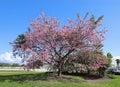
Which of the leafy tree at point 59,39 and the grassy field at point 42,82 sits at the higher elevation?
the leafy tree at point 59,39

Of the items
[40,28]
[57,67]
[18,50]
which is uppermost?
[40,28]

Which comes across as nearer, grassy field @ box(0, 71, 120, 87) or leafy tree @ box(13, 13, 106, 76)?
grassy field @ box(0, 71, 120, 87)

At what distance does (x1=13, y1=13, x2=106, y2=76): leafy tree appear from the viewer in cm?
2045

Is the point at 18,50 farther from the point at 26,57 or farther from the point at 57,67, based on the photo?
the point at 57,67

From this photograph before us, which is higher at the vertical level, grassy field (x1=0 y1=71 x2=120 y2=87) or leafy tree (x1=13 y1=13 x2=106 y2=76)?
leafy tree (x1=13 y1=13 x2=106 y2=76)

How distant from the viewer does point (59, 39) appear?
812 inches

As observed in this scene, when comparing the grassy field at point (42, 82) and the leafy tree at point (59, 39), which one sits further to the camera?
the leafy tree at point (59, 39)

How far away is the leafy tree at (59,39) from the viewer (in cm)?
2045

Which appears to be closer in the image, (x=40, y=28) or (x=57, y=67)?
(x=40, y=28)

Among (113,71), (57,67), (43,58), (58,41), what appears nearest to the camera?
(43,58)

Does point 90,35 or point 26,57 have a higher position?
point 90,35

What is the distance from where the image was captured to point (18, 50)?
894 inches

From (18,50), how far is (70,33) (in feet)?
17.6

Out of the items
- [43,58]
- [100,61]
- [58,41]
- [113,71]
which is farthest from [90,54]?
[113,71]
